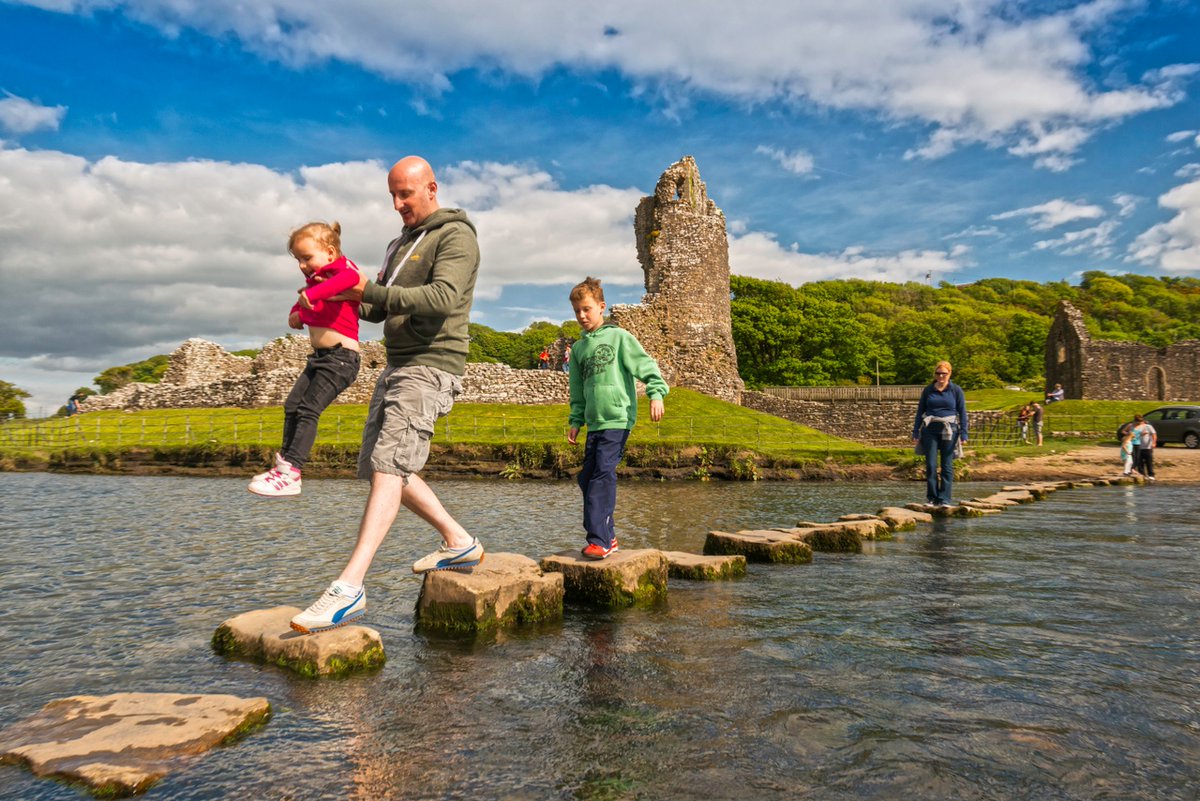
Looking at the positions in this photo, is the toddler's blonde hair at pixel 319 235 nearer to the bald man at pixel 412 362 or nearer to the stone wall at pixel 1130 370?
the bald man at pixel 412 362

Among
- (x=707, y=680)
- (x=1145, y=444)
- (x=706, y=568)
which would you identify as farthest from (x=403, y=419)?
(x=1145, y=444)

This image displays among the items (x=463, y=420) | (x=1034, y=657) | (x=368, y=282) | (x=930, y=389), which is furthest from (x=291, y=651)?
(x=463, y=420)

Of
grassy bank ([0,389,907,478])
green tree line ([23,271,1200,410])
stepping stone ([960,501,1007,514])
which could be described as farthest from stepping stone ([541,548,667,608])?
green tree line ([23,271,1200,410])

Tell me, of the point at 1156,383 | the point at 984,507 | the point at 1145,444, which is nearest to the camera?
the point at 984,507

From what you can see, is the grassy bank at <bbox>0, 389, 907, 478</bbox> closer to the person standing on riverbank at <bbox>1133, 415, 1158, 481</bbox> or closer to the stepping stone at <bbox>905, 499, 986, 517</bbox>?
the person standing on riverbank at <bbox>1133, 415, 1158, 481</bbox>

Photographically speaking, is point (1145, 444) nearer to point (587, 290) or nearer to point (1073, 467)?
point (1073, 467)

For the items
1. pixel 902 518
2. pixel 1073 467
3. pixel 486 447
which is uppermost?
pixel 486 447

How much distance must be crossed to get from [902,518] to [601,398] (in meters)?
6.08

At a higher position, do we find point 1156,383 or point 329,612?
point 1156,383

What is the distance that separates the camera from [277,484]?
4145 mm

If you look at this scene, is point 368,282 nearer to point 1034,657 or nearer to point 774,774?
point 774,774

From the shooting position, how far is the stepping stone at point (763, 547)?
7.10m

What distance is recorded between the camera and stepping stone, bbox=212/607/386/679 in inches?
146

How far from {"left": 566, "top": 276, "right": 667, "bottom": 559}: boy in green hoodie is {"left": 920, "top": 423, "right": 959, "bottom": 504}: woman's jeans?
25.0 ft
